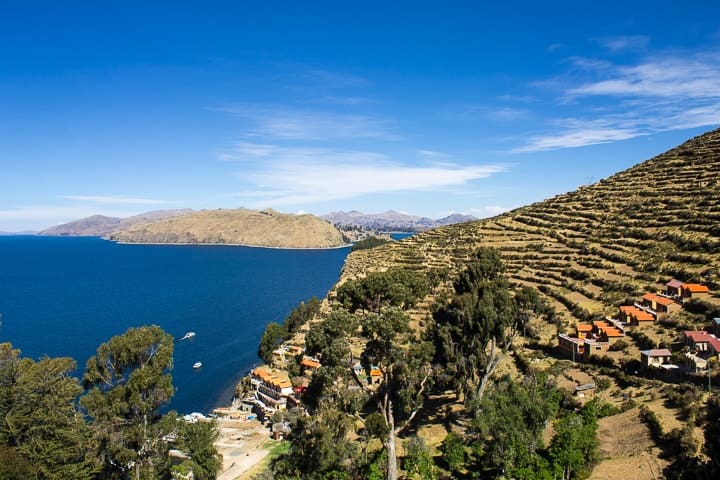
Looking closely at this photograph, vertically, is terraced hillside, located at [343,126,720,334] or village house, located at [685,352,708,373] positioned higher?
terraced hillside, located at [343,126,720,334]

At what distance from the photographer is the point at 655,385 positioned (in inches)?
881

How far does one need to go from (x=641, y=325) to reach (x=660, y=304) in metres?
2.59

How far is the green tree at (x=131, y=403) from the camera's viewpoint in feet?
64.3

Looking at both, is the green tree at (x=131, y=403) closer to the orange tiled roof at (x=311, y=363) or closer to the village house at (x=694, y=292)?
the orange tiled roof at (x=311, y=363)

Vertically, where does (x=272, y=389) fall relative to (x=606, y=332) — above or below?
below

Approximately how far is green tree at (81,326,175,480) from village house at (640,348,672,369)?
23.7m

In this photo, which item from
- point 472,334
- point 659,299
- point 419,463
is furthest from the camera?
point 659,299

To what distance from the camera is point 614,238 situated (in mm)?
52281

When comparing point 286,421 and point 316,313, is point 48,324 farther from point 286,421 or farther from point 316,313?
point 286,421

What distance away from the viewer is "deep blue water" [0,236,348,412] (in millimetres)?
65438

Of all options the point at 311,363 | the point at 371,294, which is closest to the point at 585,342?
the point at 371,294

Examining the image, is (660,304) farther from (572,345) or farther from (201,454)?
(201,454)

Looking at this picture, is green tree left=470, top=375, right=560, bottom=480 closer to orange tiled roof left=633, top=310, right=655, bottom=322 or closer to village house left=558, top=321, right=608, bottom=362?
village house left=558, top=321, right=608, bottom=362

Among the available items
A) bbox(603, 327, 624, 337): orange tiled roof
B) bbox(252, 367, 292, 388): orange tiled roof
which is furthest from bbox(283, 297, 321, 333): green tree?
bbox(603, 327, 624, 337): orange tiled roof
